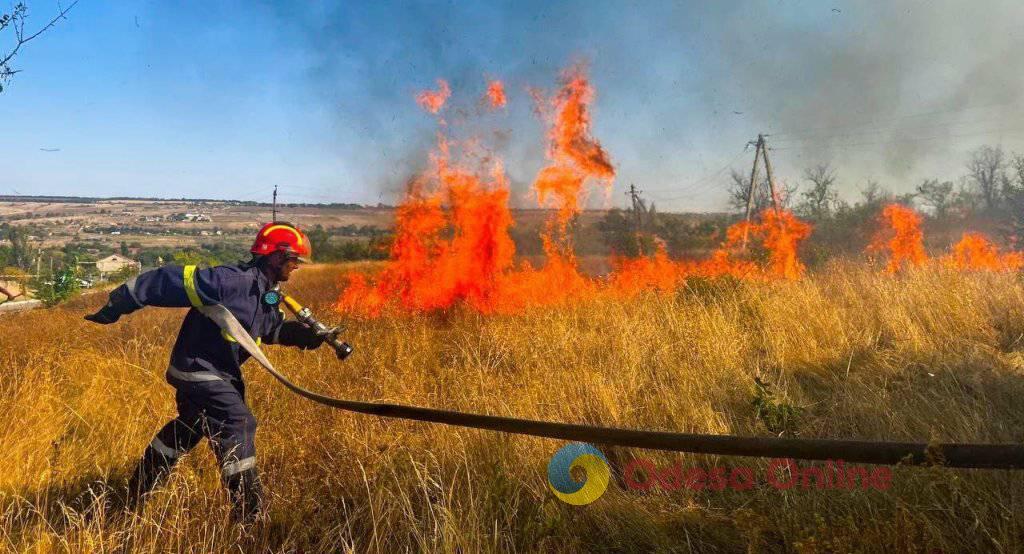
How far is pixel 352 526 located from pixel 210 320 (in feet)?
4.51

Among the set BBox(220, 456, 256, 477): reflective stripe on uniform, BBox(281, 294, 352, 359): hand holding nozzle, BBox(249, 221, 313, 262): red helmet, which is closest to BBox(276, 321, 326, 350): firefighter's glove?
BBox(281, 294, 352, 359): hand holding nozzle

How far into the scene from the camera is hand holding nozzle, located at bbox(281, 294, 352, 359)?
10.8 feet

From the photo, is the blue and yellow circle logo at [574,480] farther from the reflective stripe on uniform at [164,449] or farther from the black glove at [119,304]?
Result: the black glove at [119,304]

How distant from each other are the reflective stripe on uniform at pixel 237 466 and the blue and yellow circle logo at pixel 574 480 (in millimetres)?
1597

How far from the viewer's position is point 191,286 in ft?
9.51

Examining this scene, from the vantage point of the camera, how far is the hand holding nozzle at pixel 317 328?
3301 millimetres

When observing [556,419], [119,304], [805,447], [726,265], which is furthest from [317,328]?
[726,265]

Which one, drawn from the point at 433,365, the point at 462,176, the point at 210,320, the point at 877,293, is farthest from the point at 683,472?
the point at 462,176

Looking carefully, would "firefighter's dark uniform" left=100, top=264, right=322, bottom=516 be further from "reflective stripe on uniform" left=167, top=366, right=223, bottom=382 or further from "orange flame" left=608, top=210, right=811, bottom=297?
"orange flame" left=608, top=210, right=811, bottom=297

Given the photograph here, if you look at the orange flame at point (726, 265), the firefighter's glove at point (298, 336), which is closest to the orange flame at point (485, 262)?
the orange flame at point (726, 265)

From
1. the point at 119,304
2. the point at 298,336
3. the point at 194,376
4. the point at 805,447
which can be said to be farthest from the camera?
the point at 298,336

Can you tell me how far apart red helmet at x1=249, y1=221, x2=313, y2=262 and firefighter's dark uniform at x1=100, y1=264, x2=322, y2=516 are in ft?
0.46

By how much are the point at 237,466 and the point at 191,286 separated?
96cm

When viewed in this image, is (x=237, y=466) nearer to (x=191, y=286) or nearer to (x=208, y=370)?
(x=208, y=370)
